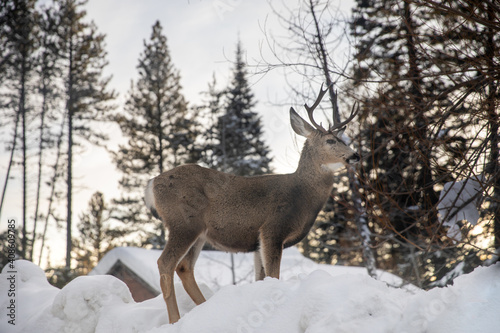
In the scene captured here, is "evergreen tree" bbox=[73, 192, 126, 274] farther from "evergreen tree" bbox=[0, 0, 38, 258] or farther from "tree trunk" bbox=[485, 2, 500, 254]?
"tree trunk" bbox=[485, 2, 500, 254]

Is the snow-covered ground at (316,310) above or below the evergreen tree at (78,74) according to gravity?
below

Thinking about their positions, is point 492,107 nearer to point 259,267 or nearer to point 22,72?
point 259,267

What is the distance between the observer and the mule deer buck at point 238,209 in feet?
14.5

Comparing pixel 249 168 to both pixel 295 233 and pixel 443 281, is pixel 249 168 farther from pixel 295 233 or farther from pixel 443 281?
pixel 295 233

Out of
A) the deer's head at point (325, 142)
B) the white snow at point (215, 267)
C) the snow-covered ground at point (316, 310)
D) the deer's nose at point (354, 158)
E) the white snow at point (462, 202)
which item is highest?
the deer's head at point (325, 142)

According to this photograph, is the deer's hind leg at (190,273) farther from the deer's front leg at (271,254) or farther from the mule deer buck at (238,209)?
the deer's front leg at (271,254)

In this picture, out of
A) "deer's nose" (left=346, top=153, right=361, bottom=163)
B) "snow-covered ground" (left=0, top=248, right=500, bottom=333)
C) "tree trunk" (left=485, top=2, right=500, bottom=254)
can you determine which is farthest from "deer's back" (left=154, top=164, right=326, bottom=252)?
"tree trunk" (left=485, top=2, right=500, bottom=254)

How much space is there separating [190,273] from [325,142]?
2.08 metres

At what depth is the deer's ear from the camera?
504cm

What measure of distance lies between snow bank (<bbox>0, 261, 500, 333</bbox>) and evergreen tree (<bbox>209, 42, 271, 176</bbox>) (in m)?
13.2

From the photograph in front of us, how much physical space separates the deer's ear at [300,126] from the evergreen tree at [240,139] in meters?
12.6

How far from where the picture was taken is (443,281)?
6.89m

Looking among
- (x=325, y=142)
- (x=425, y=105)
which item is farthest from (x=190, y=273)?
(x=425, y=105)

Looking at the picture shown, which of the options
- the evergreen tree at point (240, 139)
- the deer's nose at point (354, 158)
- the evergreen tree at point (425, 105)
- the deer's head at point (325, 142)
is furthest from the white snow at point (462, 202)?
the evergreen tree at point (240, 139)
